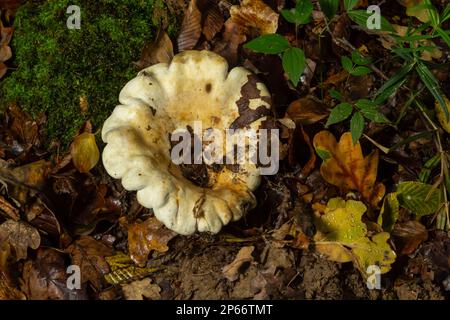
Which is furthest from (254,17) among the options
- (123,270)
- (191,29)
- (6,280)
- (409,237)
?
(6,280)

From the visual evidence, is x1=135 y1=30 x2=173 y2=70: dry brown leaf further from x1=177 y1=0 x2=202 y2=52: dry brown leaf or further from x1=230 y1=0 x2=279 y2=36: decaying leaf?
x1=230 y1=0 x2=279 y2=36: decaying leaf

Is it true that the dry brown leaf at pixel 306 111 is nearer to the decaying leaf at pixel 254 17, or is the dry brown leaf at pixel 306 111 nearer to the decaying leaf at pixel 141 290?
the decaying leaf at pixel 254 17

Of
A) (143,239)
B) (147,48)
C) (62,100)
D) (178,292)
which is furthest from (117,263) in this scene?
(147,48)

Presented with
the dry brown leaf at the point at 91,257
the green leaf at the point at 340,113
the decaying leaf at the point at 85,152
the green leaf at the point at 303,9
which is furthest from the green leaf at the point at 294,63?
the dry brown leaf at the point at 91,257
